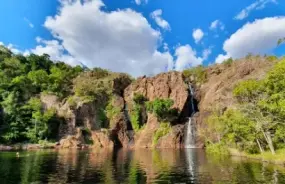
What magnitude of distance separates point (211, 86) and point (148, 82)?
2508cm

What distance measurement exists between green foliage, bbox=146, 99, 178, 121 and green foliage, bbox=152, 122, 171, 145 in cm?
230

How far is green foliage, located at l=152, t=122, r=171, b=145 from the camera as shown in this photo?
109 meters

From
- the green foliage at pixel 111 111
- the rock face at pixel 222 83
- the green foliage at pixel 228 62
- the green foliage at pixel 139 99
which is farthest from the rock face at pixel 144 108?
the green foliage at pixel 139 99

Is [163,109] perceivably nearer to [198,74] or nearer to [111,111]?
[111,111]

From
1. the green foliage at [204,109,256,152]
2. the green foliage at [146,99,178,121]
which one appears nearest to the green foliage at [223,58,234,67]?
the green foliage at [146,99,178,121]

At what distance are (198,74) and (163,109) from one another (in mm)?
35546

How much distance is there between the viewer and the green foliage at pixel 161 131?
109 metres

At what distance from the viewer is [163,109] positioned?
360ft

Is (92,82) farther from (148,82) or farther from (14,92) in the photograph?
(14,92)

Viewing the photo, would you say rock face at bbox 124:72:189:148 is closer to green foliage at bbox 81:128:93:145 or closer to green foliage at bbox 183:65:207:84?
green foliage at bbox 183:65:207:84

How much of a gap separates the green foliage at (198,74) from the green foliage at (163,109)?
27.4m

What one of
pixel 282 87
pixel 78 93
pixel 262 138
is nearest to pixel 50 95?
pixel 78 93

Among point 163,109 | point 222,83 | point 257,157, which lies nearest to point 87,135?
point 163,109

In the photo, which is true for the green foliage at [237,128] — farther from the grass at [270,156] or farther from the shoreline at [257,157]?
the grass at [270,156]
